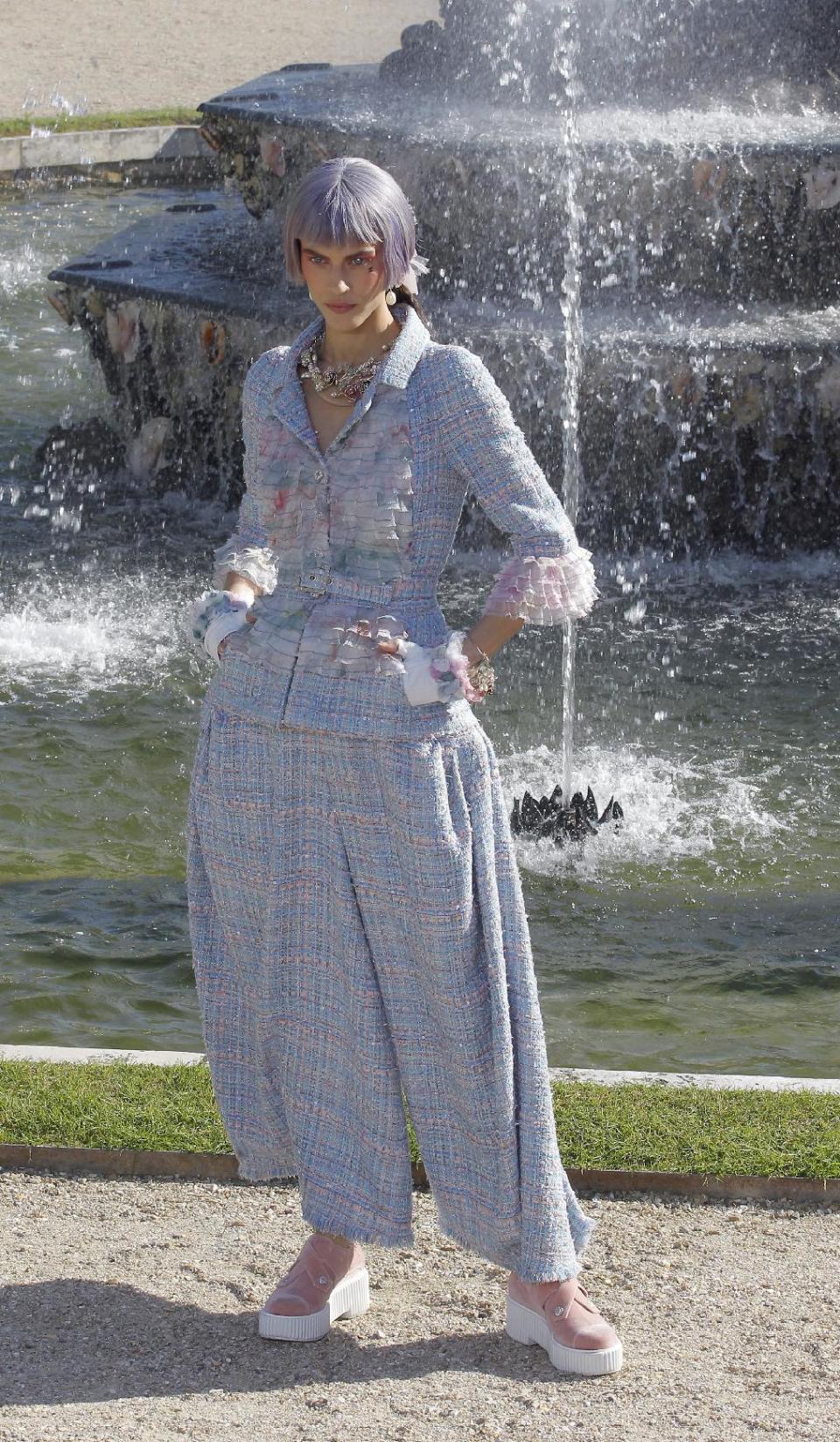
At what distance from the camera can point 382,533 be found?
3.15m

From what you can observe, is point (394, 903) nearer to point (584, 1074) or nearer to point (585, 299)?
point (584, 1074)

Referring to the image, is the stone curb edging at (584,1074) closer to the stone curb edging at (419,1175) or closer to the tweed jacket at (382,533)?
the stone curb edging at (419,1175)

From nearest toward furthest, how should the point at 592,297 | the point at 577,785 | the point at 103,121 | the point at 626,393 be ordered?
the point at 577,785 → the point at 626,393 → the point at 592,297 → the point at 103,121

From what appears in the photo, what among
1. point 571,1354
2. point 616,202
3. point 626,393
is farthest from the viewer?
point 616,202

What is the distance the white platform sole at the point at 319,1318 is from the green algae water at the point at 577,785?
159 cm

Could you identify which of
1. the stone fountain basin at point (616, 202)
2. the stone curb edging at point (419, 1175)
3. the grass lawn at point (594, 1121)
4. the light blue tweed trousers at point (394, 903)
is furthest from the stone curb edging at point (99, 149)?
the light blue tweed trousers at point (394, 903)

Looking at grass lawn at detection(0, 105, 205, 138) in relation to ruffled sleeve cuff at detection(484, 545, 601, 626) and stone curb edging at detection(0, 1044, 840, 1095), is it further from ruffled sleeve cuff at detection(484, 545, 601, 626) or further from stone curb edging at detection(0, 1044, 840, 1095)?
ruffled sleeve cuff at detection(484, 545, 601, 626)

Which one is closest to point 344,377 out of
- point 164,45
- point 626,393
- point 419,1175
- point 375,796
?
point 375,796

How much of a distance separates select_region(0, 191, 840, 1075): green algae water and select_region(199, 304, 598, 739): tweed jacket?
2.01 meters

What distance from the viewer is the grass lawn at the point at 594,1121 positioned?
3.91 meters

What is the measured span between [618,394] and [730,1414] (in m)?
6.48

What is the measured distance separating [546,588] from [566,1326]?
1.17m

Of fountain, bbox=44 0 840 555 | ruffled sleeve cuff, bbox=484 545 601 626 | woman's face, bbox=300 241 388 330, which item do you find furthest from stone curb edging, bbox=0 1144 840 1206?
fountain, bbox=44 0 840 555

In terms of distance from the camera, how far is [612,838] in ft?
20.3
